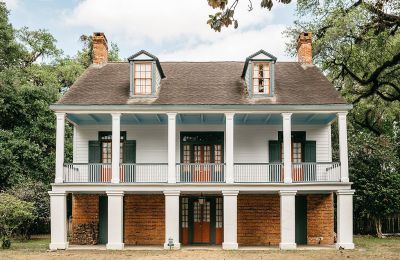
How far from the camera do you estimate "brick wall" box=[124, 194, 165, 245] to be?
76.6ft

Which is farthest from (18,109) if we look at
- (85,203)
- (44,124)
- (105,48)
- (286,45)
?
(286,45)

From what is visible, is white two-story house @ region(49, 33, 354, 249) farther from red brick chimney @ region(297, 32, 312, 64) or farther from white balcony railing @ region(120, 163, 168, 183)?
red brick chimney @ region(297, 32, 312, 64)

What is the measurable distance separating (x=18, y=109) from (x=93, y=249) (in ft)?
41.5

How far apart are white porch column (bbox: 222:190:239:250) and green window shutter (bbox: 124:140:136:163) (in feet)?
15.1

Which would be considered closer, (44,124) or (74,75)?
(44,124)

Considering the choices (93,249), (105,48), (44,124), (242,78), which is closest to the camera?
(93,249)

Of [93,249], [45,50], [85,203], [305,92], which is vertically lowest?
[93,249]

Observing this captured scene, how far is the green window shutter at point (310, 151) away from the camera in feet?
76.6

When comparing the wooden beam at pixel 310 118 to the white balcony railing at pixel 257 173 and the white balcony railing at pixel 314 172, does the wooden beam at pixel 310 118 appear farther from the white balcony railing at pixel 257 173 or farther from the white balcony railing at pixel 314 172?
the white balcony railing at pixel 257 173

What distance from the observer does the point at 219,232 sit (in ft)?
76.7

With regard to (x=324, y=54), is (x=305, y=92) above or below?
below

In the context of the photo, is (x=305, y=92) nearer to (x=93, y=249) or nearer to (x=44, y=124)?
(x=93, y=249)

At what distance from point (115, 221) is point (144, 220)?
95.2 inches

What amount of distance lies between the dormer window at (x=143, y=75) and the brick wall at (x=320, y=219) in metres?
8.24
